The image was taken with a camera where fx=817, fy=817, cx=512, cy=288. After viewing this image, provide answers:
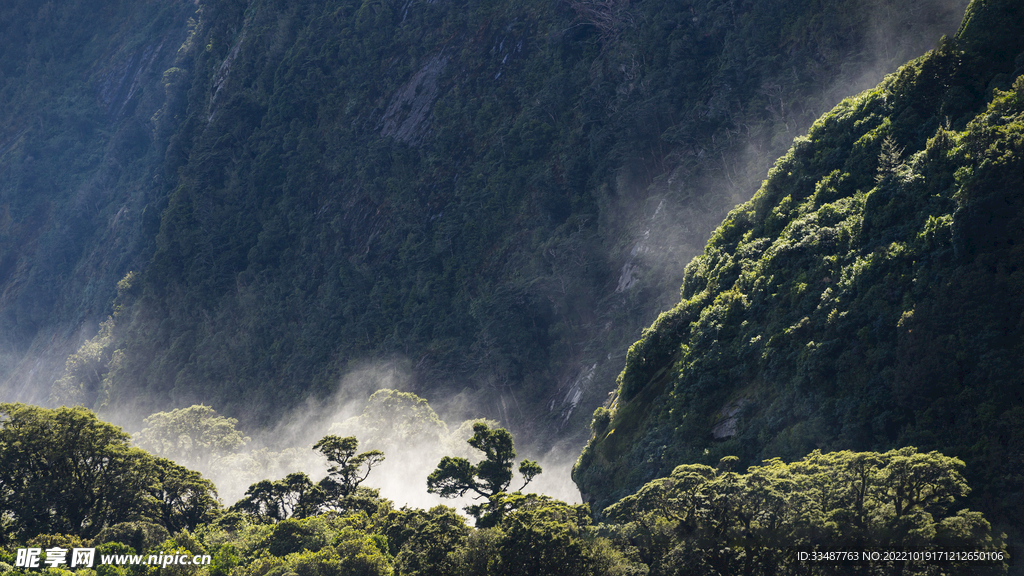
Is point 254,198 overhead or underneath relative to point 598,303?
overhead

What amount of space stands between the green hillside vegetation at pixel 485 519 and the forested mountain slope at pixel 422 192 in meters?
31.2

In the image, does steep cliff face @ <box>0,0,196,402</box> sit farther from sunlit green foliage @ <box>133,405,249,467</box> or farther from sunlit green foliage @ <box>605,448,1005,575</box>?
sunlit green foliage @ <box>605,448,1005,575</box>

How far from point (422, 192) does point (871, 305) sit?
69.4 meters

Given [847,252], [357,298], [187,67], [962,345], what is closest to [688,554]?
[962,345]

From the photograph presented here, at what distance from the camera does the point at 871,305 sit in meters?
33.1

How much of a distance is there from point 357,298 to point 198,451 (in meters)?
25.1

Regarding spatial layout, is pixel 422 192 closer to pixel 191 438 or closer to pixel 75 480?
pixel 191 438

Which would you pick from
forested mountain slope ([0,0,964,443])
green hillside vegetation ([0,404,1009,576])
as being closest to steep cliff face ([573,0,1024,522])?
green hillside vegetation ([0,404,1009,576])

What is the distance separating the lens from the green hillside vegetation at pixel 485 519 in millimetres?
23797

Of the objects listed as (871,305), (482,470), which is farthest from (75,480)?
(871,305)

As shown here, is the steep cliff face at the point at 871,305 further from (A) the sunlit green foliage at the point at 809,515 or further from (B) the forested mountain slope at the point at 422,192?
(B) the forested mountain slope at the point at 422,192

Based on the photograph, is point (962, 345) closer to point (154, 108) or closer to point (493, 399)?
point (493, 399)

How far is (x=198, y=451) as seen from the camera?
82.4 m

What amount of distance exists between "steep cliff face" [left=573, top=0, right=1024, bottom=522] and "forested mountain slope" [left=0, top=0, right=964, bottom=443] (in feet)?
79.9
